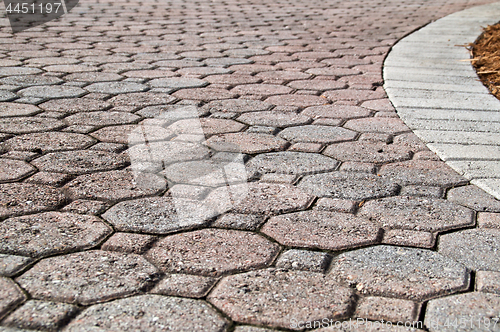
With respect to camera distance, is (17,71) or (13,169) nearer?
(13,169)

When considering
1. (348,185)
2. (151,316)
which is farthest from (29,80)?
(151,316)

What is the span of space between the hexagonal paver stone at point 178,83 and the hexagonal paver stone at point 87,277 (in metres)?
2.23

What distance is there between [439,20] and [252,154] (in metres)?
5.09

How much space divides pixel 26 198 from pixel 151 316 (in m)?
0.97

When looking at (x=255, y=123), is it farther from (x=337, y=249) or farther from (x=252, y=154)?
(x=337, y=249)

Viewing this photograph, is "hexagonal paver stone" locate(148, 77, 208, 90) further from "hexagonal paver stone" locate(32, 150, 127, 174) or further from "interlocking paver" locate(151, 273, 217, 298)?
"interlocking paver" locate(151, 273, 217, 298)

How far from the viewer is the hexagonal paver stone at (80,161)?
2396 millimetres

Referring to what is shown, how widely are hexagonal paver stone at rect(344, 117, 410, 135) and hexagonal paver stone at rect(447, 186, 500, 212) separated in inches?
29.7

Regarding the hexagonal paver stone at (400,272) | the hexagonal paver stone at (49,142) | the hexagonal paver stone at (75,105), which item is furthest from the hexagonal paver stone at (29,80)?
the hexagonal paver stone at (400,272)

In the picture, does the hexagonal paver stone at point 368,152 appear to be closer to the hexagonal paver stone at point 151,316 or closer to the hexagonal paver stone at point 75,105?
the hexagonal paver stone at point 151,316

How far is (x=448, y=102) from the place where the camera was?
3.45 metres

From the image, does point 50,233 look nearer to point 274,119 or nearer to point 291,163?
point 291,163

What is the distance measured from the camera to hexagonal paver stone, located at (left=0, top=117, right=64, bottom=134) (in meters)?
2.85

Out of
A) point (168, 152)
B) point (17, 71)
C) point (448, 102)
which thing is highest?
point (17, 71)
